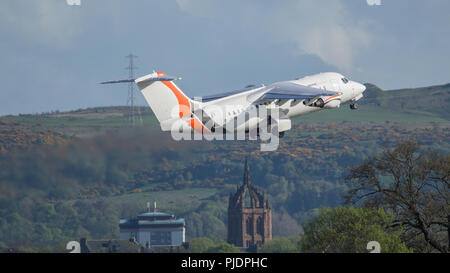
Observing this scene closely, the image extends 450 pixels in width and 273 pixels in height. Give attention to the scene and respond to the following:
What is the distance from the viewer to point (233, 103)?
63781 mm

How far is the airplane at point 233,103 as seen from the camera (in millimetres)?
60719

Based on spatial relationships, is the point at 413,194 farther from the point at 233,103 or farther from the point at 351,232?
the point at 233,103

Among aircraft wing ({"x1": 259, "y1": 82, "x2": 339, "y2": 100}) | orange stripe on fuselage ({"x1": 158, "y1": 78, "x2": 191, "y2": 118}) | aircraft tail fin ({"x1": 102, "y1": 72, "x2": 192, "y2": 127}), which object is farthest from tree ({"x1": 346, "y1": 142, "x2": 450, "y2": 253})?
aircraft tail fin ({"x1": 102, "y1": 72, "x2": 192, "y2": 127})

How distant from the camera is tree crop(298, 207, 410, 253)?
71.3 meters

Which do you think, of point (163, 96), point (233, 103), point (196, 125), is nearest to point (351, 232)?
point (233, 103)

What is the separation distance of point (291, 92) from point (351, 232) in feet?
46.1

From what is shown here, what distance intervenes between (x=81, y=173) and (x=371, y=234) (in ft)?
120

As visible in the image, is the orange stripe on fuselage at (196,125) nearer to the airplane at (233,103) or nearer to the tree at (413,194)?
the airplane at (233,103)

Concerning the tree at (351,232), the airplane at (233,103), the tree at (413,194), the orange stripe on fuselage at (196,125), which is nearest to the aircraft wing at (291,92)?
the airplane at (233,103)

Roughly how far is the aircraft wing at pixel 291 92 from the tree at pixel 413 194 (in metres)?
11.1

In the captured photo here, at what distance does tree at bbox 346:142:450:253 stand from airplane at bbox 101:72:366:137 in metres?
9.68

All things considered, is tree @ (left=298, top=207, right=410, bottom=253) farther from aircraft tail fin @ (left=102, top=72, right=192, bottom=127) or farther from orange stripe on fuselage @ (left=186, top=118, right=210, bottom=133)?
aircraft tail fin @ (left=102, top=72, right=192, bottom=127)

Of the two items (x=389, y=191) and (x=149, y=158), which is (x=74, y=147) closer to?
(x=149, y=158)
